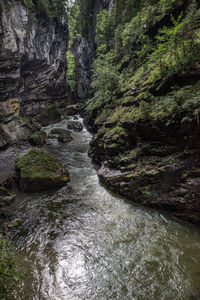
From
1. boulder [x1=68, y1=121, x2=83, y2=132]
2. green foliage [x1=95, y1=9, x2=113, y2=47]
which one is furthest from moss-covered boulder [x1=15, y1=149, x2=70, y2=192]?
green foliage [x1=95, y1=9, x2=113, y2=47]

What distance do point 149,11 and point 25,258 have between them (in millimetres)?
15226

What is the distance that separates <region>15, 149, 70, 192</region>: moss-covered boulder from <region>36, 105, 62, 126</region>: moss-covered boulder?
1241 cm

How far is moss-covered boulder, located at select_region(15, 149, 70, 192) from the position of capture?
741cm

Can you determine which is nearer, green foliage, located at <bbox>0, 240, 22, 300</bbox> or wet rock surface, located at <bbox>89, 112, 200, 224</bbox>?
green foliage, located at <bbox>0, 240, 22, 300</bbox>

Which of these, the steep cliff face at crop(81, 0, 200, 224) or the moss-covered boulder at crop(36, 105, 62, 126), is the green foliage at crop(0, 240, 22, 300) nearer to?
the steep cliff face at crop(81, 0, 200, 224)

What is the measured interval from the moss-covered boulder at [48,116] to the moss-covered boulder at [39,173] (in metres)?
12.4

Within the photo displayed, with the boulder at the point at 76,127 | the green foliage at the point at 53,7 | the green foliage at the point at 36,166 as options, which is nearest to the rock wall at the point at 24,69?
the green foliage at the point at 53,7

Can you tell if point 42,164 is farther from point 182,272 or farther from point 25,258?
point 182,272

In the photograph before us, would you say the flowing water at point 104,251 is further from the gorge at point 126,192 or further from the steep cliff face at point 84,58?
the steep cliff face at point 84,58

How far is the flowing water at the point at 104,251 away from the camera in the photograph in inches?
134

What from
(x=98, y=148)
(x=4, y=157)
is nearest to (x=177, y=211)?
(x=98, y=148)

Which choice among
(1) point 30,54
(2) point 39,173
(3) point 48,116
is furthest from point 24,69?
(2) point 39,173

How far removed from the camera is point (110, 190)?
7191 millimetres

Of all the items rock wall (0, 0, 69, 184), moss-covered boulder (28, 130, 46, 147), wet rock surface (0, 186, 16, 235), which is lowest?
wet rock surface (0, 186, 16, 235)
